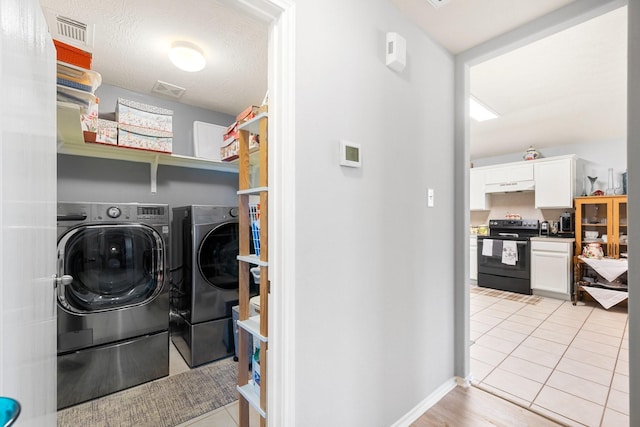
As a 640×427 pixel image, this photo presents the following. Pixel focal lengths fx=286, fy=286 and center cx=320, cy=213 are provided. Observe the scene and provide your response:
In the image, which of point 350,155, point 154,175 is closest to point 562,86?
point 350,155

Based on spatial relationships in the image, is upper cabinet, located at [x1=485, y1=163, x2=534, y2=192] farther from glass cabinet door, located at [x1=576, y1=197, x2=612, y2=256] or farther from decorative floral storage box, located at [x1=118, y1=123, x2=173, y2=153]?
decorative floral storage box, located at [x1=118, y1=123, x2=173, y2=153]

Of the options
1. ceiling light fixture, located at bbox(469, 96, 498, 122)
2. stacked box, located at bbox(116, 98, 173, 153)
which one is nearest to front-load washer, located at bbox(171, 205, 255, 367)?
stacked box, located at bbox(116, 98, 173, 153)

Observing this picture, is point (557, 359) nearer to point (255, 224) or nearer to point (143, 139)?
point (255, 224)

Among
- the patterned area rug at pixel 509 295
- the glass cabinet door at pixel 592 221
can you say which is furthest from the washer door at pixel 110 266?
the glass cabinet door at pixel 592 221

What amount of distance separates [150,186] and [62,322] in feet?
4.15

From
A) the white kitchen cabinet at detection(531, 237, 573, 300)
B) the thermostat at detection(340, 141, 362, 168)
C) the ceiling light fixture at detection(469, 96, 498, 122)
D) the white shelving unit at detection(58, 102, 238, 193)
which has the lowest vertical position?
the white kitchen cabinet at detection(531, 237, 573, 300)

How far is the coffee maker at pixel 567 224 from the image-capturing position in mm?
4320

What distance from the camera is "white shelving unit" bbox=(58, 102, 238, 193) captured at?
65.6 inches

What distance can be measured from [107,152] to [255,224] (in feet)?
5.55

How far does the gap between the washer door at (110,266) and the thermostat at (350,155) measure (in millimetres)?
1618

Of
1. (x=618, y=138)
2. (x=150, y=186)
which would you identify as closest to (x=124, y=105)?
(x=150, y=186)

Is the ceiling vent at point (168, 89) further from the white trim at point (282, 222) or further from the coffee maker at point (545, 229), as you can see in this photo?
the coffee maker at point (545, 229)

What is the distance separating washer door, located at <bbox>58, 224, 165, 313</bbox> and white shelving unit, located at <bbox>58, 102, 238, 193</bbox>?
647 mm

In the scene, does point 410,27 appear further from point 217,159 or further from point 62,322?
point 62,322
